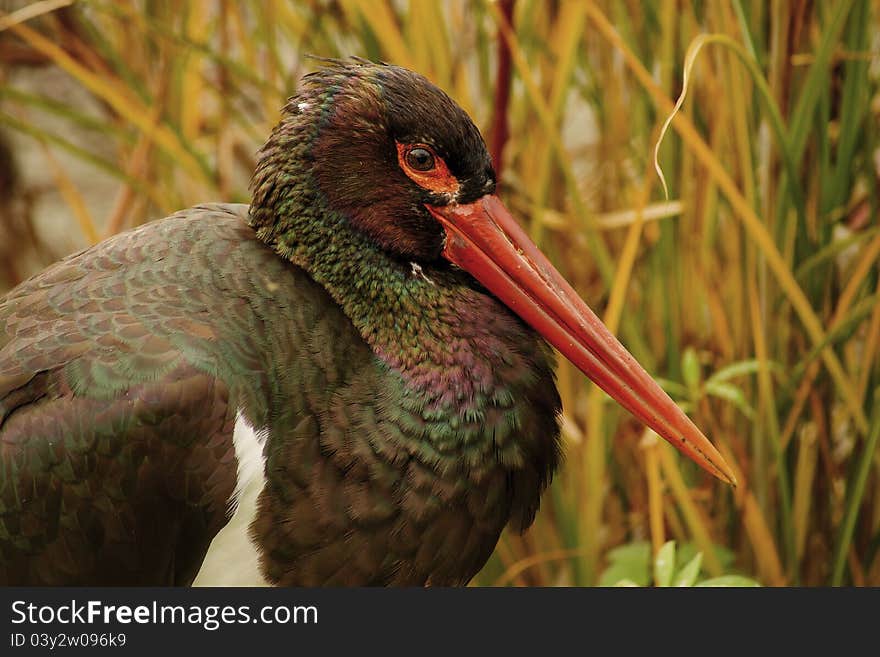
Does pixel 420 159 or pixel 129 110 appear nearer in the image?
pixel 420 159

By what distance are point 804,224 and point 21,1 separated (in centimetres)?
331

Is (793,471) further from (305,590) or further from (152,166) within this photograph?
(152,166)

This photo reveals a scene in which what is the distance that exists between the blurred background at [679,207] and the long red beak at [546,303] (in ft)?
0.92

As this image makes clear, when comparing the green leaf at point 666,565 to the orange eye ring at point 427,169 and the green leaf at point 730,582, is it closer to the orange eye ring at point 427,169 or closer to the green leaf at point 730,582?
the green leaf at point 730,582

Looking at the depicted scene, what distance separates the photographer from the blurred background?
253cm

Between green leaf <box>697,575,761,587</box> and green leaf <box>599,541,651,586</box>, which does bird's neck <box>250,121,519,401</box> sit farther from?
→ green leaf <box>599,541,651,586</box>

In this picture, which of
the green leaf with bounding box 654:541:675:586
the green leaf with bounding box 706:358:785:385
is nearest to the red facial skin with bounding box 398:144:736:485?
the green leaf with bounding box 654:541:675:586

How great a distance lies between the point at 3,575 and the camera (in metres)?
2.03

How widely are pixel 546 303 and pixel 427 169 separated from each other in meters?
0.34

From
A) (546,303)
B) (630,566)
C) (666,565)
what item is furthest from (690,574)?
(630,566)

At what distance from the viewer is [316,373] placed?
203cm

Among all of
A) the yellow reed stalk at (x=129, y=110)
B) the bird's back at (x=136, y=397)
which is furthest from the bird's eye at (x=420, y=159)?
the yellow reed stalk at (x=129, y=110)

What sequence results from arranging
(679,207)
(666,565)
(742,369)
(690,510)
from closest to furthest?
1. (666,565)
2. (742,369)
3. (690,510)
4. (679,207)

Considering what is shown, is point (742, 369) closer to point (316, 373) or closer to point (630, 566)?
point (630, 566)
